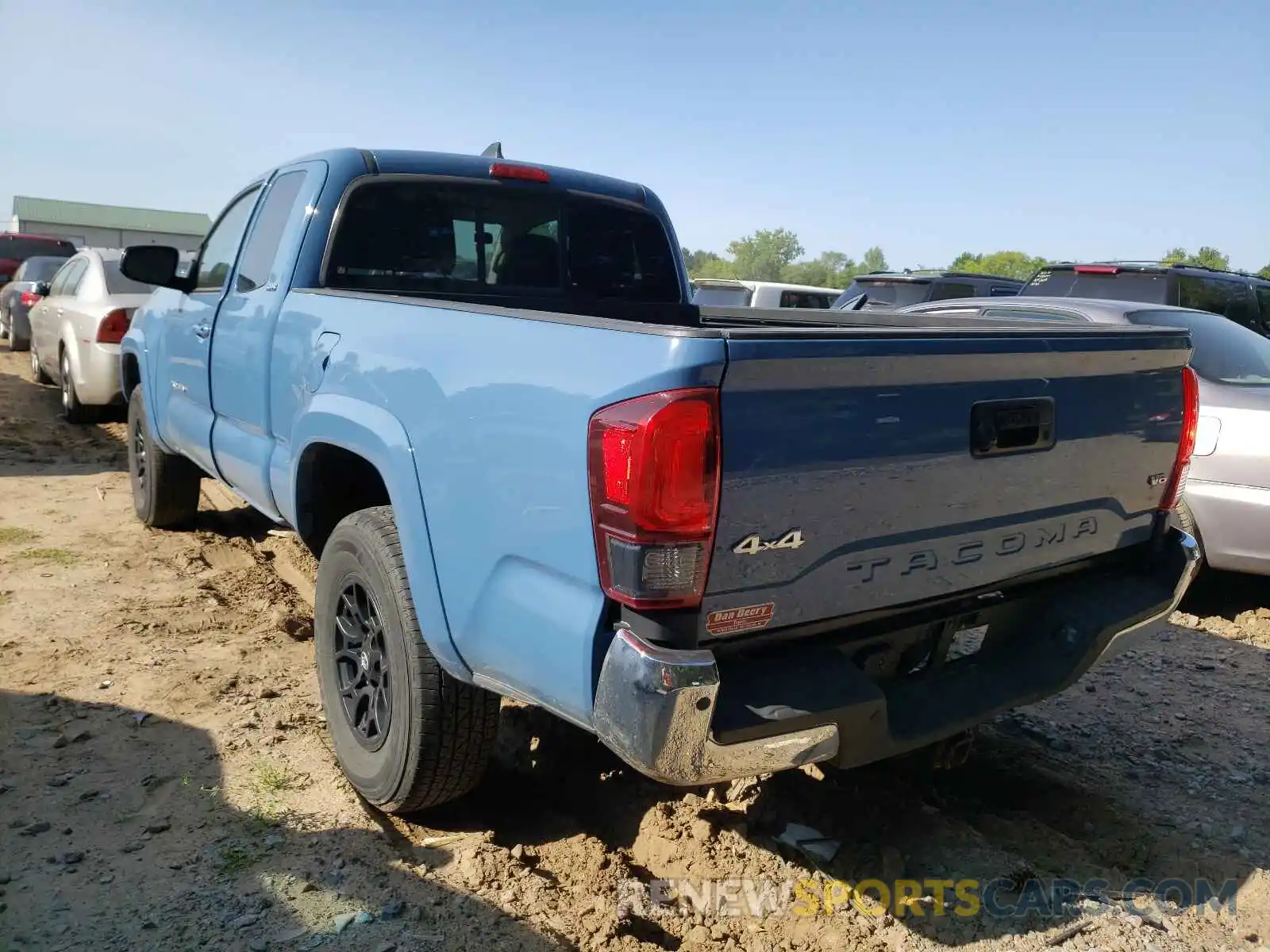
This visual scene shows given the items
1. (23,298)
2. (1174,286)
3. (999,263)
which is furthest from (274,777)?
(999,263)

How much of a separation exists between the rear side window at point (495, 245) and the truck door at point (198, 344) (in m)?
0.91

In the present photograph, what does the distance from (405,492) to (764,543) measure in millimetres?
1062

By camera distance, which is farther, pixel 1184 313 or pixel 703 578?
pixel 1184 313

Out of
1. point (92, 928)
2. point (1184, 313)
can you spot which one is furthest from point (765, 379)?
point (1184, 313)

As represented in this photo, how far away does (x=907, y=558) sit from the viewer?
235cm

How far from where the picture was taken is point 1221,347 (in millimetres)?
5359

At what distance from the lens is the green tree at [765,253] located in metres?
79.3

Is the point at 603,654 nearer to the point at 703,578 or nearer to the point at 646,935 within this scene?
the point at 703,578

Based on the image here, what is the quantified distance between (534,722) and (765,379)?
201 centimetres


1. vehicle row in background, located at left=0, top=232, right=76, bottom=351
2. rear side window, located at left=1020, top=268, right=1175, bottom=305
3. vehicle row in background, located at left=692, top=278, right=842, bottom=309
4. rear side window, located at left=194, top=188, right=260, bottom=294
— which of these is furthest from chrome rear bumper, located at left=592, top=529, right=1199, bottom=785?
vehicle row in background, located at left=692, top=278, right=842, bottom=309

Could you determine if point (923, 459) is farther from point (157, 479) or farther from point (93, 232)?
point (93, 232)

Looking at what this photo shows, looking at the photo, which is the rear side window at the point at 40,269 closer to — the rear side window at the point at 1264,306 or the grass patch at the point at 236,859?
the grass patch at the point at 236,859

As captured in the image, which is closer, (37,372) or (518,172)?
(518,172)

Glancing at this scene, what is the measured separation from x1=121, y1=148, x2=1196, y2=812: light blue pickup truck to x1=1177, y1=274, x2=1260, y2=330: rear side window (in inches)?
220
